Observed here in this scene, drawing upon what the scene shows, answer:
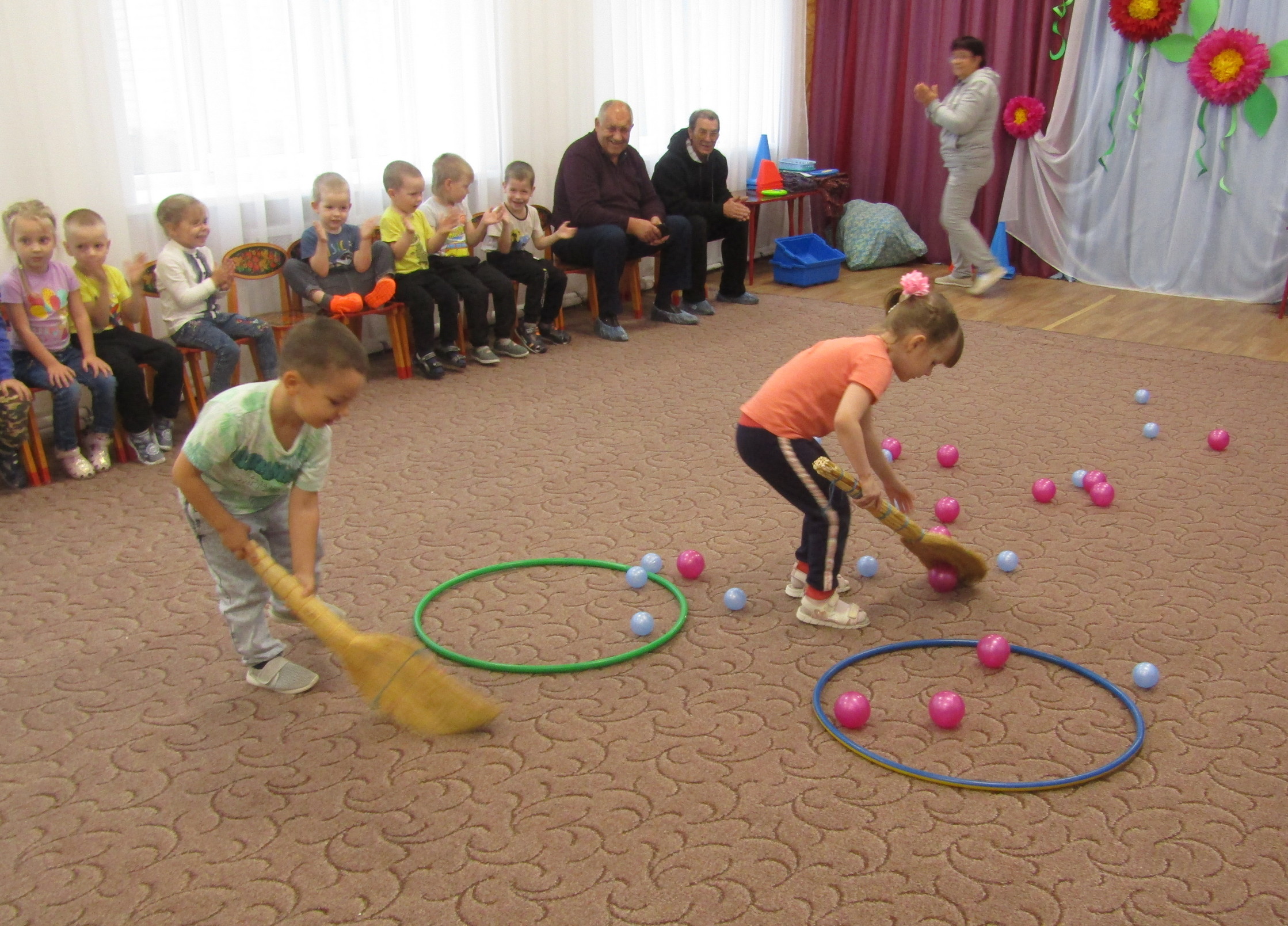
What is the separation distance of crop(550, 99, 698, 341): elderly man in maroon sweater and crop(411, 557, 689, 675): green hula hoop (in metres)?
3.11

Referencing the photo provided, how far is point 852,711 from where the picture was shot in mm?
2475

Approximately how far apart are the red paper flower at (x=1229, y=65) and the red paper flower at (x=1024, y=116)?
99 cm

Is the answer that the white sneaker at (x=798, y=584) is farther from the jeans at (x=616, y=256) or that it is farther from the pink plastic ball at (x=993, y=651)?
the jeans at (x=616, y=256)

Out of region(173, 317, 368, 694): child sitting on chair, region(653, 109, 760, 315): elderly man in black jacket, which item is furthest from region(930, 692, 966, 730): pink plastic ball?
region(653, 109, 760, 315): elderly man in black jacket

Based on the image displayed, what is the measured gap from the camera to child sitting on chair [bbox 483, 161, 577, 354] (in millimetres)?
5938

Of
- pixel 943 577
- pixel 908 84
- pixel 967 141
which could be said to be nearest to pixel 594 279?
pixel 967 141

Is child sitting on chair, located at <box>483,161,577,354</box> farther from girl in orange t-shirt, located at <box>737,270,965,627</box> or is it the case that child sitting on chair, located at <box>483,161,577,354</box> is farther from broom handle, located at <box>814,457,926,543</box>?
broom handle, located at <box>814,457,926,543</box>

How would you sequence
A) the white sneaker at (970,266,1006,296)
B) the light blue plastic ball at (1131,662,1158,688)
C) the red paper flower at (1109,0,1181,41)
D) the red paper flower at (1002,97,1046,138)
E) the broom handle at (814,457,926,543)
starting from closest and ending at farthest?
the light blue plastic ball at (1131,662,1158,688), the broom handle at (814,457,926,543), the red paper flower at (1109,0,1181,41), the white sneaker at (970,266,1006,296), the red paper flower at (1002,97,1046,138)

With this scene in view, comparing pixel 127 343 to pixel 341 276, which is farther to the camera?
pixel 341 276

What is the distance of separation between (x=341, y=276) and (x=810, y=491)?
3.17 metres

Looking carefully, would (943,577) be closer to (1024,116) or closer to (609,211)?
(609,211)

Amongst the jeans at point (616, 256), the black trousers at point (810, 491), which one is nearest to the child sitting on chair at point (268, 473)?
the black trousers at point (810, 491)

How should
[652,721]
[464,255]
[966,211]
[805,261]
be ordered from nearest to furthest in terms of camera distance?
[652,721] → [464,255] → [966,211] → [805,261]

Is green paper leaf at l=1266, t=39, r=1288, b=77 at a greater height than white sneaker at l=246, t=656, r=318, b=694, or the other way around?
green paper leaf at l=1266, t=39, r=1288, b=77
